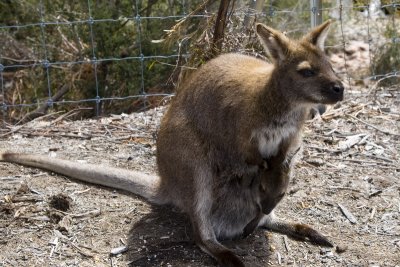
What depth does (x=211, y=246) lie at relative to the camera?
4.36 m

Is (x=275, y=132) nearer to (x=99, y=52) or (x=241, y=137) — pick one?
(x=241, y=137)

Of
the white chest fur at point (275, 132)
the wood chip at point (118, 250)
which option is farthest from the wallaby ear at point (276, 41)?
the wood chip at point (118, 250)

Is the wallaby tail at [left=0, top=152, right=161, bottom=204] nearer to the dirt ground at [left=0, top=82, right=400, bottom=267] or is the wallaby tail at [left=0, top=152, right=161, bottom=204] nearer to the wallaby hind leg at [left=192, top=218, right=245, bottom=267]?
the dirt ground at [left=0, top=82, right=400, bottom=267]

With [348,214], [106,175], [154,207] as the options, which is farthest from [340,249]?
[106,175]

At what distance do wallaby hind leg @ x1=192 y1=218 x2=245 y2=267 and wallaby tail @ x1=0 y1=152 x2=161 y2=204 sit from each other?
58 cm

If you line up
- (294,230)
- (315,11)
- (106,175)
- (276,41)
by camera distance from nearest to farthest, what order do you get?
(276,41) < (294,230) < (106,175) < (315,11)

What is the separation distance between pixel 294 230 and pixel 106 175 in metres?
1.39

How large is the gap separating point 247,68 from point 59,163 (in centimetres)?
159

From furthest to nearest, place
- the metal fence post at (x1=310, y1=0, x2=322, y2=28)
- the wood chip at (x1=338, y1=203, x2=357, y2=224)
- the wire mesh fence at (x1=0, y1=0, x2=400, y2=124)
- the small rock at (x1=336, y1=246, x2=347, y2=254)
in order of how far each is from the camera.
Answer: the wire mesh fence at (x1=0, y1=0, x2=400, y2=124)
the metal fence post at (x1=310, y1=0, x2=322, y2=28)
the wood chip at (x1=338, y1=203, x2=357, y2=224)
the small rock at (x1=336, y1=246, x2=347, y2=254)

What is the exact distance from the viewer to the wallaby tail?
5.00 m

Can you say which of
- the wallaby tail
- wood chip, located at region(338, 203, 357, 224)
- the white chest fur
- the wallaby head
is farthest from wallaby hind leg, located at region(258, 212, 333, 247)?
the wallaby head

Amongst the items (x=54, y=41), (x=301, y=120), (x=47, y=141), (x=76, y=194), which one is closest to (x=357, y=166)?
(x=301, y=120)

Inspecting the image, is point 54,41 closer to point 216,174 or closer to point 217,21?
point 217,21

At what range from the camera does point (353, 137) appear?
20.3 ft
